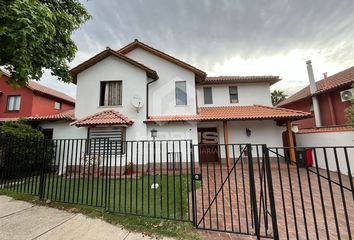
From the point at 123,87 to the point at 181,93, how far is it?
4357 mm

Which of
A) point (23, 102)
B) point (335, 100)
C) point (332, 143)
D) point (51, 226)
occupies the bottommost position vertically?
point (51, 226)

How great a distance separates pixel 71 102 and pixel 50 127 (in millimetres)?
12031

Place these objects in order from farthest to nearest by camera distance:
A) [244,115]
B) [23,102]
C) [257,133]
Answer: [23,102], [257,133], [244,115]

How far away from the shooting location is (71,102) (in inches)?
894

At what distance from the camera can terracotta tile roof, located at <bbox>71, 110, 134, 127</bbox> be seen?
35.0ft

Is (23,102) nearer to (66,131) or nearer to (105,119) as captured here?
(66,131)

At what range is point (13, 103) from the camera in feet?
59.0

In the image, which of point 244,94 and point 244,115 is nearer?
point 244,115

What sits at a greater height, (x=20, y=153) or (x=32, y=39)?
(x=32, y=39)

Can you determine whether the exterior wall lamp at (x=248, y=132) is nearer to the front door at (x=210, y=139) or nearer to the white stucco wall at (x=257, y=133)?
the white stucco wall at (x=257, y=133)

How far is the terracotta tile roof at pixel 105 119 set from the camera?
10.7 metres

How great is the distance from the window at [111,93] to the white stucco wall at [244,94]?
6.81m

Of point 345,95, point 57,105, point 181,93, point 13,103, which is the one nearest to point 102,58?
point 181,93

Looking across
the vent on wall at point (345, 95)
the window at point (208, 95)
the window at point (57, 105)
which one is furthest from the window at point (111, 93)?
the vent on wall at point (345, 95)
